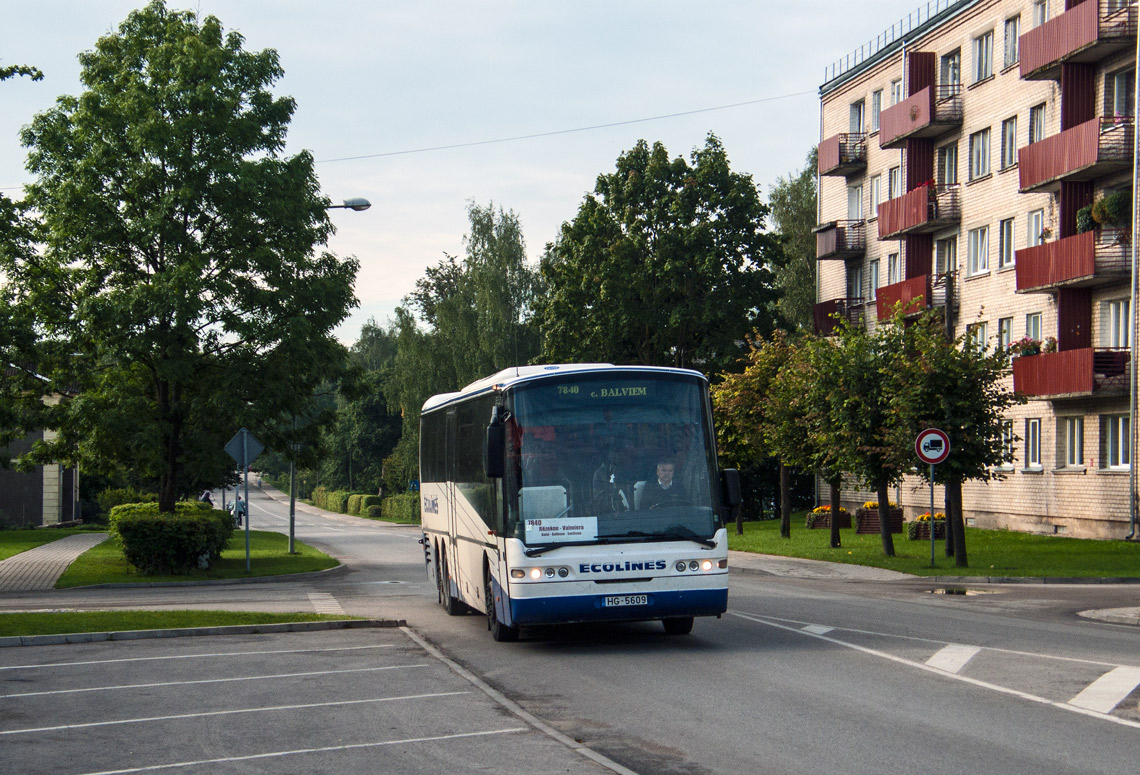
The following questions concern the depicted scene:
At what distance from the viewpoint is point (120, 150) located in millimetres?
28766

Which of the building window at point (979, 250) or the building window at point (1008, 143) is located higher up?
the building window at point (1008, 143)

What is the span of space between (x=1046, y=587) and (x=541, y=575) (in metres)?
13.4

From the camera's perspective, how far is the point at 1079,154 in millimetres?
34250

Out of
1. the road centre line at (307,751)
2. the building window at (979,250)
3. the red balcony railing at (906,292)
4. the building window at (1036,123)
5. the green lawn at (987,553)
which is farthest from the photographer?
the red balcony railing at (906,292)

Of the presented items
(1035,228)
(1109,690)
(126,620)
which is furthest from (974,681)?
(1035,228)

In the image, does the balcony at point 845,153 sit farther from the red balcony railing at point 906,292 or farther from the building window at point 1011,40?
the building window at point 1011,40

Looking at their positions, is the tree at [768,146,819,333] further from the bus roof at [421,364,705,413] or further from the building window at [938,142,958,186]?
the bus roof at [421,364,705,413]

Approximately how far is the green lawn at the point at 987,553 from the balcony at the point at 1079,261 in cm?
696

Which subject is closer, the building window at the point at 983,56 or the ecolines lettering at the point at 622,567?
the ecolines lettering at the point at 622,567

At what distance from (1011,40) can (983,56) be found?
6.22ft

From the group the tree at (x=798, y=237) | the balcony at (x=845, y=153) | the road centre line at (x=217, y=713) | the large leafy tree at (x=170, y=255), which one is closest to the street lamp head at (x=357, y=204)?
the large leafy tree at (x=170, y=255)

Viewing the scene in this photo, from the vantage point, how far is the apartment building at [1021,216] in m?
33.9

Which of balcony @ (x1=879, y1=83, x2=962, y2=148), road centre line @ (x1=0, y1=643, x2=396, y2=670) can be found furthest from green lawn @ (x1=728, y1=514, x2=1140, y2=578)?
road centre line @ (x1=0, y1=643, x2=396, y2=670)

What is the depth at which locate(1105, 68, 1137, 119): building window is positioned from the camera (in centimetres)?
3434
